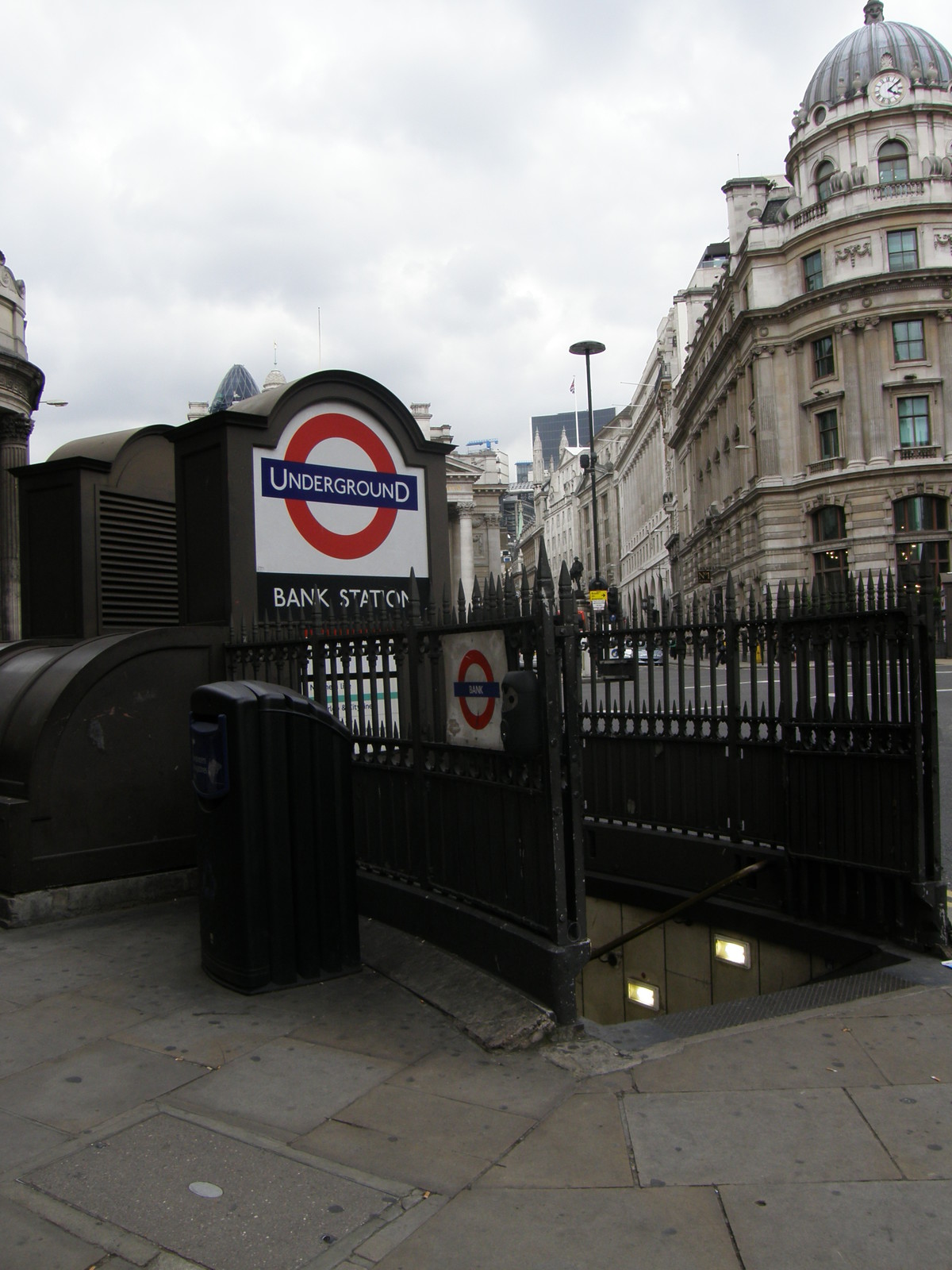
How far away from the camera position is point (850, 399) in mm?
42938

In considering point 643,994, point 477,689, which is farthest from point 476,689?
point 643,994

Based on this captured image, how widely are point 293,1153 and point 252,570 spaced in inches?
175

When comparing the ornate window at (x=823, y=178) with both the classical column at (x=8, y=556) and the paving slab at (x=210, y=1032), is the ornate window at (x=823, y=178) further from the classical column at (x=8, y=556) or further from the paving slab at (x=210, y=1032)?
the paving slab at (x=210, y=1032)

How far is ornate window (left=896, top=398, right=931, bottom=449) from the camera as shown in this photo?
139 ft

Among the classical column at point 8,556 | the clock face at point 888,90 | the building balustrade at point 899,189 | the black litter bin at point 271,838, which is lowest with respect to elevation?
the black litter bin at point 271,838

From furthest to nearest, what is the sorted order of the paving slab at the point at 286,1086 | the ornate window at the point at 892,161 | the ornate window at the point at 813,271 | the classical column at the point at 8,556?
the ornate window at the point at 813,271 → the ornate window at the point at 892,161 → the classical column at the point at 8,556 → the paving slab at the point at 286,1086

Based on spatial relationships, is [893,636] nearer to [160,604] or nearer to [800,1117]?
[800,1117]

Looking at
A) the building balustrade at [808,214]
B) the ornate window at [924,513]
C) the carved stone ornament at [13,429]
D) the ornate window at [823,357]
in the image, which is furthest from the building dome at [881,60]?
the carved stone ornament at [13,429]

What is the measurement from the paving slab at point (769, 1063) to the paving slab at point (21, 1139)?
2.10 m

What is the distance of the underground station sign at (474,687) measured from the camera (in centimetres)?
465

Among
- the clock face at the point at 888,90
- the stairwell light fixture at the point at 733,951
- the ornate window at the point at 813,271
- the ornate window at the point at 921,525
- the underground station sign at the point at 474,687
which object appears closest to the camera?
the underground station sign at the point at 474,687

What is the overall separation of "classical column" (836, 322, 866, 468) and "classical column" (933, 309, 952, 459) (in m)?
3.09

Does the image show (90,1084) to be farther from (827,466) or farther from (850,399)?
(850,399)

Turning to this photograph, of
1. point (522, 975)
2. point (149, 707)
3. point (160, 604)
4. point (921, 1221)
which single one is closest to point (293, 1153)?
point (522, 975)
